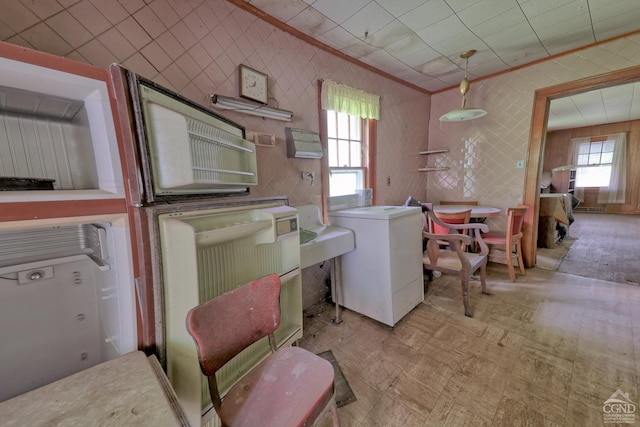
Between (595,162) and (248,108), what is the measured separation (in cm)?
998

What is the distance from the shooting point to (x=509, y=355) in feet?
5.26

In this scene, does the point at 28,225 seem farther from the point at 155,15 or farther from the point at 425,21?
the point at 425,21

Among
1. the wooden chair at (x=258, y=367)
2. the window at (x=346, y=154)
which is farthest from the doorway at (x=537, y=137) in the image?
the wooden chair at (x=258, y=367)

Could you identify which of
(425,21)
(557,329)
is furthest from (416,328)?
(425,21)

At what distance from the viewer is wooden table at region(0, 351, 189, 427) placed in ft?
1.83

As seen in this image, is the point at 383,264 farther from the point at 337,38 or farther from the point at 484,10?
the point at 484,10

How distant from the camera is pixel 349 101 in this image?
8.00 ft

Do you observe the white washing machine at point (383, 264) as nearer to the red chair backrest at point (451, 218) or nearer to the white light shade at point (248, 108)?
the red chair backrest at point (451, 218)

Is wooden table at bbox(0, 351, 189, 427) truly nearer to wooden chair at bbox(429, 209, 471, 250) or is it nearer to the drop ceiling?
the drop ceiling

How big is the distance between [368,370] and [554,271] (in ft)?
9.56

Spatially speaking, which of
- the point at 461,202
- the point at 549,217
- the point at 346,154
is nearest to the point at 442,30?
the point at 346,154

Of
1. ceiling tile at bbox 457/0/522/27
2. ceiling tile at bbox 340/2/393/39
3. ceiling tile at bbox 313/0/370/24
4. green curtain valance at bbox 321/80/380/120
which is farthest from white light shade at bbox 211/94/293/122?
ceiling tile at bbox 457/0/522/27

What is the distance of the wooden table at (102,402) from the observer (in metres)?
0.56

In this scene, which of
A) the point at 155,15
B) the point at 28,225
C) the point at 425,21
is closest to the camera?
the point at 28,225
